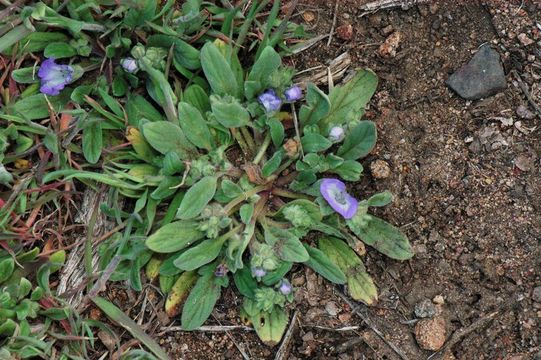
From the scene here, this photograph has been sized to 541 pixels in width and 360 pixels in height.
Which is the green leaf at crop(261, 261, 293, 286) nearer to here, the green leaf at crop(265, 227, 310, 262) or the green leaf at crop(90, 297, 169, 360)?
the green leaf at crop(265, 227, 310, 262)

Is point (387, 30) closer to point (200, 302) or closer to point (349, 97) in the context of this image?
point (349, 97)

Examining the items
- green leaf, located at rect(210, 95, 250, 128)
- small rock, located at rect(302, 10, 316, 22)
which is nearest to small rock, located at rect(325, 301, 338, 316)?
green leaf, located at rect(210, 95, 250, 128)

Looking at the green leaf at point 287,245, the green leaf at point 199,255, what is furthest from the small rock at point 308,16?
the green leaf at point 199,255

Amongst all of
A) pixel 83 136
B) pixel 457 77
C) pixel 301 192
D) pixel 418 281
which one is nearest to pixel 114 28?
pixel 83 136

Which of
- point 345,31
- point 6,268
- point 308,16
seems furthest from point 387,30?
point 6,268

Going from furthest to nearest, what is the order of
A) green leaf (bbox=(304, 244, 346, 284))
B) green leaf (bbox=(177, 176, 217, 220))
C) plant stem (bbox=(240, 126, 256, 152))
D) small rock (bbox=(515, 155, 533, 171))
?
1. plant stem (bbox=(240, 126, 256, 152))
2. small rock (bbox=(515, 155, 533, 171))
3. green leaf (bbox=(304, 244, 346, 284))
4. green leaf (bbox=(177, 176, 217, 220))
